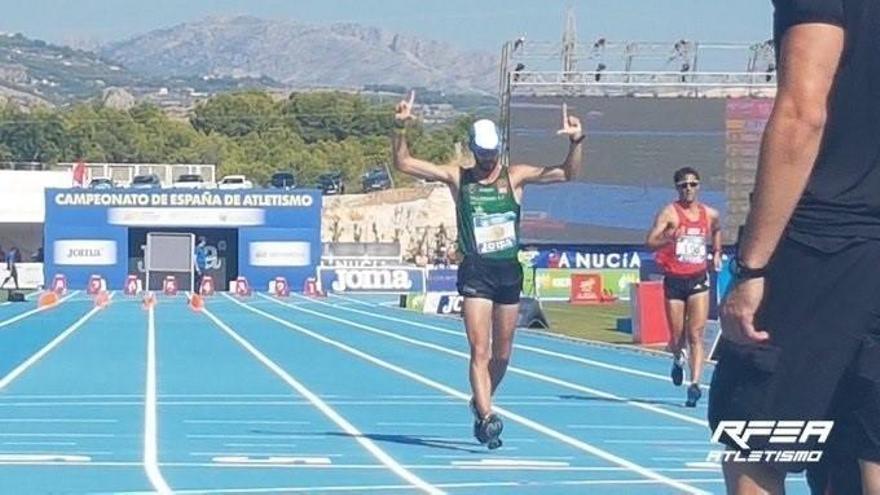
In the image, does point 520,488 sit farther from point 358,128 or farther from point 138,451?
point 358,128

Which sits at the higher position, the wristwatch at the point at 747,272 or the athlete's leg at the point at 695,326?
the wristwatch at the point at 747,272

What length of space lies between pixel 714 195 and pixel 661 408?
133 feet

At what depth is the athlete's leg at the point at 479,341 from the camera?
1270 centimetres

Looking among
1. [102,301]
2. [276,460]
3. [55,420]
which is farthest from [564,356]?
[102,301]

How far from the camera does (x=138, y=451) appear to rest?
1241 cm

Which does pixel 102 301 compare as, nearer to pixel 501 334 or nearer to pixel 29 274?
pixel 29 274

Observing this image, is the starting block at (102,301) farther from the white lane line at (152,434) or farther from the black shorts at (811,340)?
the black shorts at (811,340)

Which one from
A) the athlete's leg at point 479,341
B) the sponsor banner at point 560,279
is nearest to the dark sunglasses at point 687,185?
the athlete's leg at point 479,341

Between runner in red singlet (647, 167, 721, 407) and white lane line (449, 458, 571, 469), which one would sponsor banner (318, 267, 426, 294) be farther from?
white lane line (449, 458, 571, 469)

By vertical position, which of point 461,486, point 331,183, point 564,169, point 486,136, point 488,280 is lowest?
point 461,486

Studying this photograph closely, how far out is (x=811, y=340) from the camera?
530cm

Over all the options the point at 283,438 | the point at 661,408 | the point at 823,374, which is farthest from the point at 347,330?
the point at 823,374

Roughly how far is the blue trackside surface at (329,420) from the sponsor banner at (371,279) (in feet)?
104

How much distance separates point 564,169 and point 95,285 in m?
47.4
